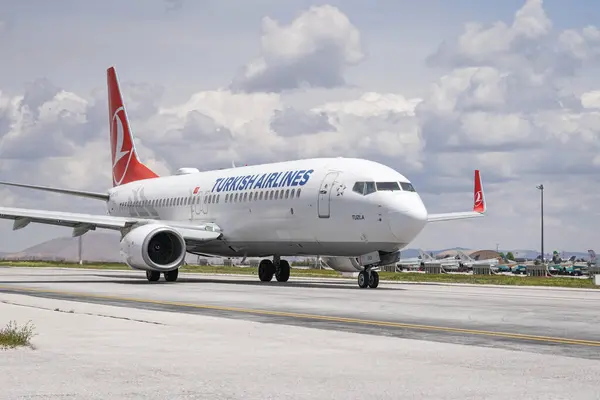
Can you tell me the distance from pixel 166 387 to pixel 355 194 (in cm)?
2304

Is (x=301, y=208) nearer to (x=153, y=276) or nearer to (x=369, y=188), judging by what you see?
(x=369, y=188)

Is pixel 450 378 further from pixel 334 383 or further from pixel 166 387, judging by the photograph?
pixel 166 387

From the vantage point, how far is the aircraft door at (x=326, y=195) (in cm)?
3219

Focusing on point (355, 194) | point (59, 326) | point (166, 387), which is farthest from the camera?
point (355, 194)

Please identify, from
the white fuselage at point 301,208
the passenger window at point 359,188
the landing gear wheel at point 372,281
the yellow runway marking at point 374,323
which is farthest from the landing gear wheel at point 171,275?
the yellow runway marking at point 374,323

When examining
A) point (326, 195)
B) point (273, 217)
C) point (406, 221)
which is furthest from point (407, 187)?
point (273, 217)

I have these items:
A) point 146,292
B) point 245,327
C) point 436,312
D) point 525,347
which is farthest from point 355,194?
point 525,347

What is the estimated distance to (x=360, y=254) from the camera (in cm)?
Answer: 3183

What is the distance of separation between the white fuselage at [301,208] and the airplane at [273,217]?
37 mm

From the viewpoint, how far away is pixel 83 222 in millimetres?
36750

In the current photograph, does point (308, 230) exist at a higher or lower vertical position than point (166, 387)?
higher

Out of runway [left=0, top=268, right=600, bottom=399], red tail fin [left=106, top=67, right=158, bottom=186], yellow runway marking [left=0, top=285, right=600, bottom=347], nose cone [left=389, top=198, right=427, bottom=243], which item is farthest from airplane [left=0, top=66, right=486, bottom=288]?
yellow runway marking [left=0, top=285, right=600, bottom=347]

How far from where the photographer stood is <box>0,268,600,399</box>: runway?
8945 millimetres

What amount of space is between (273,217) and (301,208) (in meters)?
2.00
